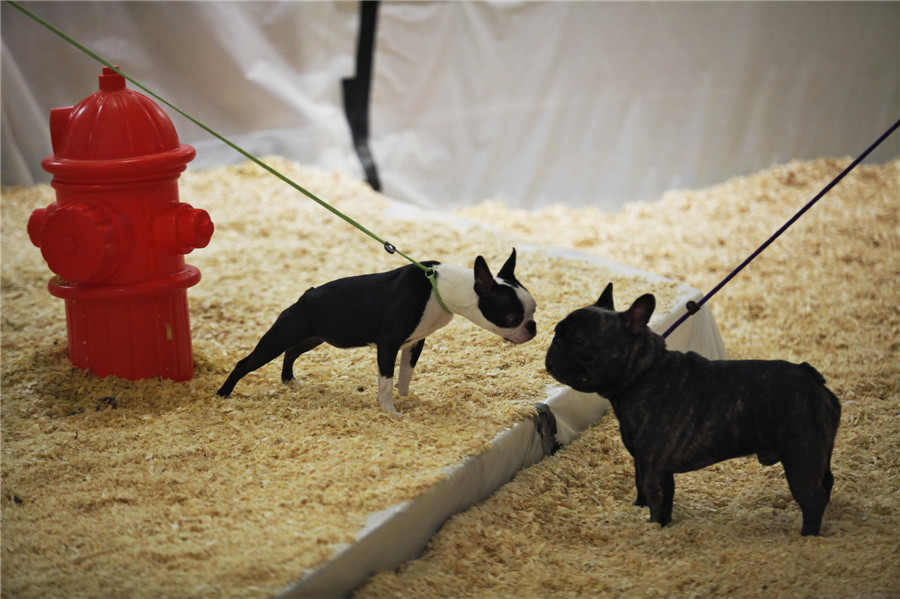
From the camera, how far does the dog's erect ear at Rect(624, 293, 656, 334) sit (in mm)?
2023

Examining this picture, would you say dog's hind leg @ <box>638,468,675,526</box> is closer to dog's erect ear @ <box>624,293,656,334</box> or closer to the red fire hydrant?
dog's erect ear @ <box>624,293,656,334</box>

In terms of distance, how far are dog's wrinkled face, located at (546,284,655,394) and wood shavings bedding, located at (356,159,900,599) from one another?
39 centimetres

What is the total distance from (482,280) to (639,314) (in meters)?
0.43

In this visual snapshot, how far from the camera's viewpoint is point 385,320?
234 cm

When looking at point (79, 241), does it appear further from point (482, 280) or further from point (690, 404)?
point (690, 404)

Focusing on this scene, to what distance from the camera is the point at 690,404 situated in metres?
2.04

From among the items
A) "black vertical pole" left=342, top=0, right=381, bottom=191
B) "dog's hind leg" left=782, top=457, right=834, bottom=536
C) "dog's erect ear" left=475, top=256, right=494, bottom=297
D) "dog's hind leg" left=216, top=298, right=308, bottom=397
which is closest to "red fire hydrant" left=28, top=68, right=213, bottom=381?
"dog's hind leg" left=216, top=298, right=308, bottom=397

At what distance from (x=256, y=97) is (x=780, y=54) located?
357cm

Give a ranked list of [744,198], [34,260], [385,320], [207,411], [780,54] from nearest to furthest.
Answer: [385,320] → [207,411] → [34,260] → [744,198] → [780,54]

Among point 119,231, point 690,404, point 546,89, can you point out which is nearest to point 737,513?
point 690,404

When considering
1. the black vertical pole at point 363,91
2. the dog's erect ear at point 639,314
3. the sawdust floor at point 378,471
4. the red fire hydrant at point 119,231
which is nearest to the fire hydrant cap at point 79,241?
the red fire hydrant at point 119,231

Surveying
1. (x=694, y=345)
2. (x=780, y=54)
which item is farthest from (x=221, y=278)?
(x=780, y=54)

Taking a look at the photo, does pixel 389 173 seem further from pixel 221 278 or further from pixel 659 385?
pixel 659 385

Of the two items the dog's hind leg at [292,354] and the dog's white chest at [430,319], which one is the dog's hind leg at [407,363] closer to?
the dog's white chest at [430,319]
